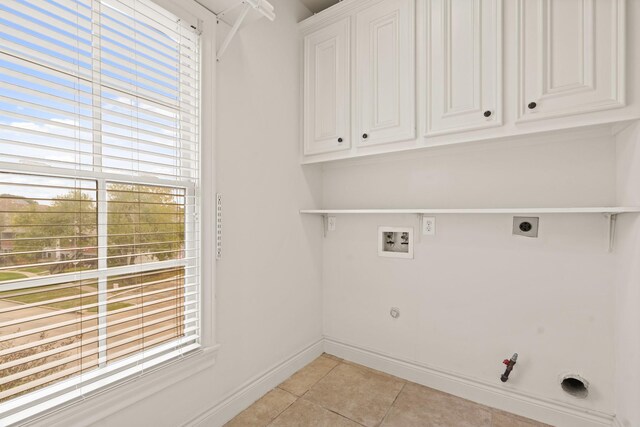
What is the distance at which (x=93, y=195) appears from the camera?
3.87 feet

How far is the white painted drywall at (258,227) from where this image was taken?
1665 millimetres

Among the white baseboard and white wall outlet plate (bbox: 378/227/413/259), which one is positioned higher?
white wall outlet plate (bbox: 378/227/413/259)

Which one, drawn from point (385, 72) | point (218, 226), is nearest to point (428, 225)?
point (385, 72)

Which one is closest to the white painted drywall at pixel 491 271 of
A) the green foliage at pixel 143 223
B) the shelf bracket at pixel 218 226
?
the shelf bracket at pixel 218 226

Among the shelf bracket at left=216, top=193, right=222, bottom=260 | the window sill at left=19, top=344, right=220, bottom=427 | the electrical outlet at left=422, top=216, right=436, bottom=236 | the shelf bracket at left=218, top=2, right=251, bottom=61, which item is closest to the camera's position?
the window sill at left=19, top=344, right=220, bottom=427

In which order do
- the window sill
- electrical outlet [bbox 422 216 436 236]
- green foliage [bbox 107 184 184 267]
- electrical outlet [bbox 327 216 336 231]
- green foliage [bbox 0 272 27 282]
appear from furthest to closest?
1. electrical outlet [bbox 327 216 336 231]
2. electrical outlet [bbox 422 216 436 236]
3. green foliage [bbox 107 184 184 267]
4. the window sill
5. green foliage [bbox 0 272 27 282]

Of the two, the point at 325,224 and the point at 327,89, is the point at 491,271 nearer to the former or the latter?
the point at 325,224

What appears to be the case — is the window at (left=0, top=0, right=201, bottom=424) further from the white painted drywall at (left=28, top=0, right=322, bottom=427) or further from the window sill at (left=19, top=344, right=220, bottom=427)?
the white painted drywall at (left=28, top=0, right=322, bottom=427)

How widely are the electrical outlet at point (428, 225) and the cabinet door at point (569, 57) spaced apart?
820 millimetres

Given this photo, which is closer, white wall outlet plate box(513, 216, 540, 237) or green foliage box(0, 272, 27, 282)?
green foliage box(0, 272, 27, 282)

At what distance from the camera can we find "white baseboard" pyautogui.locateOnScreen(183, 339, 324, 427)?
159 cm

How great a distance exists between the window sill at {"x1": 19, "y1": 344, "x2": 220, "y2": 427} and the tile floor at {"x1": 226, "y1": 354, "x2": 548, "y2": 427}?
46 centimetres

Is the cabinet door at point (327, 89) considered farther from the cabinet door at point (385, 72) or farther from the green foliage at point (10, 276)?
the green foliage at point (10, 276)

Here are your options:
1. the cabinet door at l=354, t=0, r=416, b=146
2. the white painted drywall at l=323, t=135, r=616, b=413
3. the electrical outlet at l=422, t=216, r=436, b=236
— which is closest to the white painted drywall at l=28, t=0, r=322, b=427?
the white painted drywall at l=323, t=135, r=616, b=413
